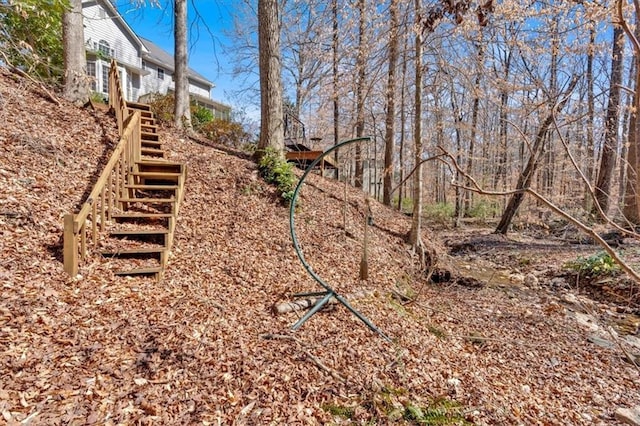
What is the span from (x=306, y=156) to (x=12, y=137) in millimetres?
6607

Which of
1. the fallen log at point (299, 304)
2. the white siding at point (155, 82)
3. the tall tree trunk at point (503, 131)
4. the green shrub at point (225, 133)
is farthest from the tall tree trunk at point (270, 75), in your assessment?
the white siding at point (155, 82)

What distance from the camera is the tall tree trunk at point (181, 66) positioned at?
894 centimetres

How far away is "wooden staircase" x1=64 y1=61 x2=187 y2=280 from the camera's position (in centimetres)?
333

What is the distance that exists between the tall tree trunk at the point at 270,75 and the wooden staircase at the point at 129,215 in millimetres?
1948

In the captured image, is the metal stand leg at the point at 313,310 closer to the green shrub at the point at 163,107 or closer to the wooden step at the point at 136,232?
the wooden step at the point at 136,232

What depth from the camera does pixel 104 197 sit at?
12.5 ft

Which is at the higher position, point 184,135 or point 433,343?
point 184,135

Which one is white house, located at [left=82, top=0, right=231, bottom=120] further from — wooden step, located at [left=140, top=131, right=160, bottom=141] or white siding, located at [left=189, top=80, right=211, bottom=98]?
wooden step, located at [left=140, top=131, right=160, bottom=141]

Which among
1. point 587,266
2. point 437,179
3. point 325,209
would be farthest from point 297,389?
point 437,179

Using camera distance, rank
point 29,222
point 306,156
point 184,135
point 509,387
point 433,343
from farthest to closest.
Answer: point 306,156
point 184,135
point 433,343
point 29,222
point 509,387

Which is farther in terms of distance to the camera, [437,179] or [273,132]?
[437,179]

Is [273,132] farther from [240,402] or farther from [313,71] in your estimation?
[313,71]

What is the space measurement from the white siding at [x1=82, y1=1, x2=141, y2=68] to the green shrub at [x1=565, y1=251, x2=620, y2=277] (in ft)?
62.8

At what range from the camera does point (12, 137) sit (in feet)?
14.9
